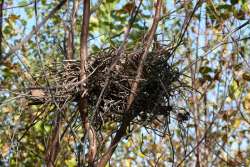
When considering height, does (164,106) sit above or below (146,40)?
below

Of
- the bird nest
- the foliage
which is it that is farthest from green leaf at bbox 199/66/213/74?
the bird nest

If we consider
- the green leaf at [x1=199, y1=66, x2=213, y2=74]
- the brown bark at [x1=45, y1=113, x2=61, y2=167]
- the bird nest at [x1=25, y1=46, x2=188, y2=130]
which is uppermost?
the bird nest at [x1=25, y1=46, x2=188, y2=130]

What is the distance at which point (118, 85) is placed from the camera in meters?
2.18

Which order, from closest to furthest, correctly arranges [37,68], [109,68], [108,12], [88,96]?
1. [109,68]
2. [88,96]
3. [37,68]
4. [108,12]

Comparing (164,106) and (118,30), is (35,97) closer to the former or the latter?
(164,106)

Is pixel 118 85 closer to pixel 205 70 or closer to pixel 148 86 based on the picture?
pixel 148 86

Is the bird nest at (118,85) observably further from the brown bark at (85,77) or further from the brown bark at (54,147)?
the brown bark at (54,147)

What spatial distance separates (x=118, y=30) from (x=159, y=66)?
62.2 inches

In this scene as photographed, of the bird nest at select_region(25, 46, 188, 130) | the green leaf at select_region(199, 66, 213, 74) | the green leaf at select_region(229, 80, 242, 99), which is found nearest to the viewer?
the bird nest at select_region(25, 46, 188, 130)

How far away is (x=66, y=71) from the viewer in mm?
2225

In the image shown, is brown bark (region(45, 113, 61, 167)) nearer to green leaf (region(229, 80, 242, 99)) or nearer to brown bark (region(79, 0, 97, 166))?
Answer: brown bark (region(79, 0, 97, 166))

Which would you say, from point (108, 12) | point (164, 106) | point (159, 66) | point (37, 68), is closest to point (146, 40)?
point (159, 66)

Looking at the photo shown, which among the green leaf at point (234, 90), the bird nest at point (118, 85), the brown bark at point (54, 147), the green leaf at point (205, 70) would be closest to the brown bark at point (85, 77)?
the bird nest at point (118, 85)

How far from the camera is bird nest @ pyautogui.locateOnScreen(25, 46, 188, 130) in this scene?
7.10 ft
